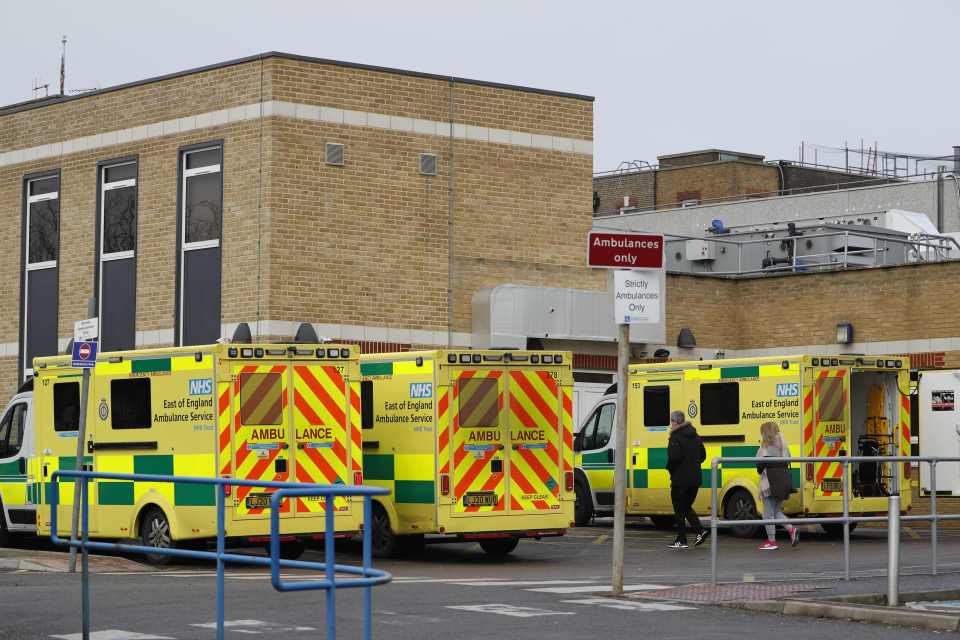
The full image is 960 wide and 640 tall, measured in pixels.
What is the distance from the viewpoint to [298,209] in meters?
28.1

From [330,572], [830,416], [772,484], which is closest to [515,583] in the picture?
[772,484]

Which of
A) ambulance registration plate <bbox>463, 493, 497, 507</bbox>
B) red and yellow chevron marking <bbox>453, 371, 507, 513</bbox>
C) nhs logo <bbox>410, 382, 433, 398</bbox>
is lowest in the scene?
ambulance registration plate <bbox>463, 493, 497, 507</bbox>

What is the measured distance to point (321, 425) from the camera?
773 inches

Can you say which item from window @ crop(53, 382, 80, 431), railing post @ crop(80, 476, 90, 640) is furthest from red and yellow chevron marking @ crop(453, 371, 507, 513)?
railing post @ crop(80, 476, 90, 640)

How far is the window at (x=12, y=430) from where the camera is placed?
887 inches

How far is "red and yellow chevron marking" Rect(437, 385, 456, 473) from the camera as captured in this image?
66.5ft

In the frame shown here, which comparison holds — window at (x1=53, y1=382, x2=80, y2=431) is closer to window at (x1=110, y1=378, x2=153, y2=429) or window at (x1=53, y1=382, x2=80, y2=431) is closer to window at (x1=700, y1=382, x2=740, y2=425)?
window at (x1=110, y1=378, x2=153, y2=429)

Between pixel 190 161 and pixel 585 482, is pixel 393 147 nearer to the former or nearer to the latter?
pixel 190 161

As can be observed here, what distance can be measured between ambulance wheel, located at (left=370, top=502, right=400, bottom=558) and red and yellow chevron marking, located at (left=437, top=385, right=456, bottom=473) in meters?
1.03

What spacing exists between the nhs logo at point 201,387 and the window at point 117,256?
11186 millimetres

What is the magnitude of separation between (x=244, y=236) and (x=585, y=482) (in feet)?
21.7

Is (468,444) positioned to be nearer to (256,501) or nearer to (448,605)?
(256,501)

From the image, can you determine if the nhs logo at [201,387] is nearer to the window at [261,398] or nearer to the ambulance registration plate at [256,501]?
the window at [261,398]

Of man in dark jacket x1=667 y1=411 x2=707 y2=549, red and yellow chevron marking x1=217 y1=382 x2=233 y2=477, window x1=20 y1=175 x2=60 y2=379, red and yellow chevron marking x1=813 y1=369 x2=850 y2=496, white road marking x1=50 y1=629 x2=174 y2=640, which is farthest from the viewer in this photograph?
window x1=20 y1=175 x2=60 y2=379
